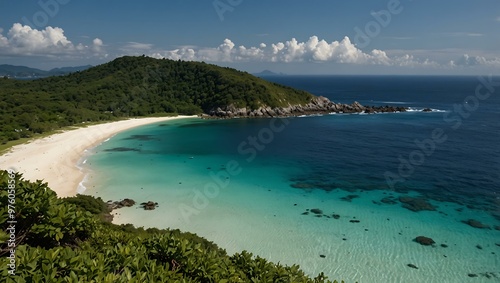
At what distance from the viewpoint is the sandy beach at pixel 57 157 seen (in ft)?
138

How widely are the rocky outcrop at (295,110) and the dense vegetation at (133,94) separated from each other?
2.63m

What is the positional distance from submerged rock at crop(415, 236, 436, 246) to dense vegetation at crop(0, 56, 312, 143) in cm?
8184

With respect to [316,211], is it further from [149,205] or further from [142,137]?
[142,137]

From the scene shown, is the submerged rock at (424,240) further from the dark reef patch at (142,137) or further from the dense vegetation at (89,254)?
the dark reef patch at (142,137)

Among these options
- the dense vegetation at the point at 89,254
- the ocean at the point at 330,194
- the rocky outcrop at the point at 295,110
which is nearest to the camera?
the dense vegetation at the point at 89,254

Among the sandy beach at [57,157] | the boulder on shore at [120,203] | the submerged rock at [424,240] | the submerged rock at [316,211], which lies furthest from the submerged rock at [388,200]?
the sandy beach at [57,157]

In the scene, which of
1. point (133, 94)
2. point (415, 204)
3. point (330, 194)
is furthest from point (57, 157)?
point (133, 94)

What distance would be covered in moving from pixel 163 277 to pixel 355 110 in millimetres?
127587

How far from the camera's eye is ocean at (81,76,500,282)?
26.3m

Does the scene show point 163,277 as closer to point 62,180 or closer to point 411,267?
point 411,267

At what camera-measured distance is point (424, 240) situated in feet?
94.2

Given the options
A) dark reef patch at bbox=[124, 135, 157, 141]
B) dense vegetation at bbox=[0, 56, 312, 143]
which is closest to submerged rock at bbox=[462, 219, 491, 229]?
dark reef patch at bbox=[124, 135, 157, 141]

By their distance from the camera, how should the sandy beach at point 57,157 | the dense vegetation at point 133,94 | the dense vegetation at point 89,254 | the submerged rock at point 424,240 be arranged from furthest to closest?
the dense vegetation at point 133,94, the sandy beach at point 57,157, the submerged rock at point 424,240, the dense vegetation at point 89,254

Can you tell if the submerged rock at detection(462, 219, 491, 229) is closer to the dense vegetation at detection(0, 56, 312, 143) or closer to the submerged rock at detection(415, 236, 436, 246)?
the submerged rock at detection(415, 236, 436, 246)
